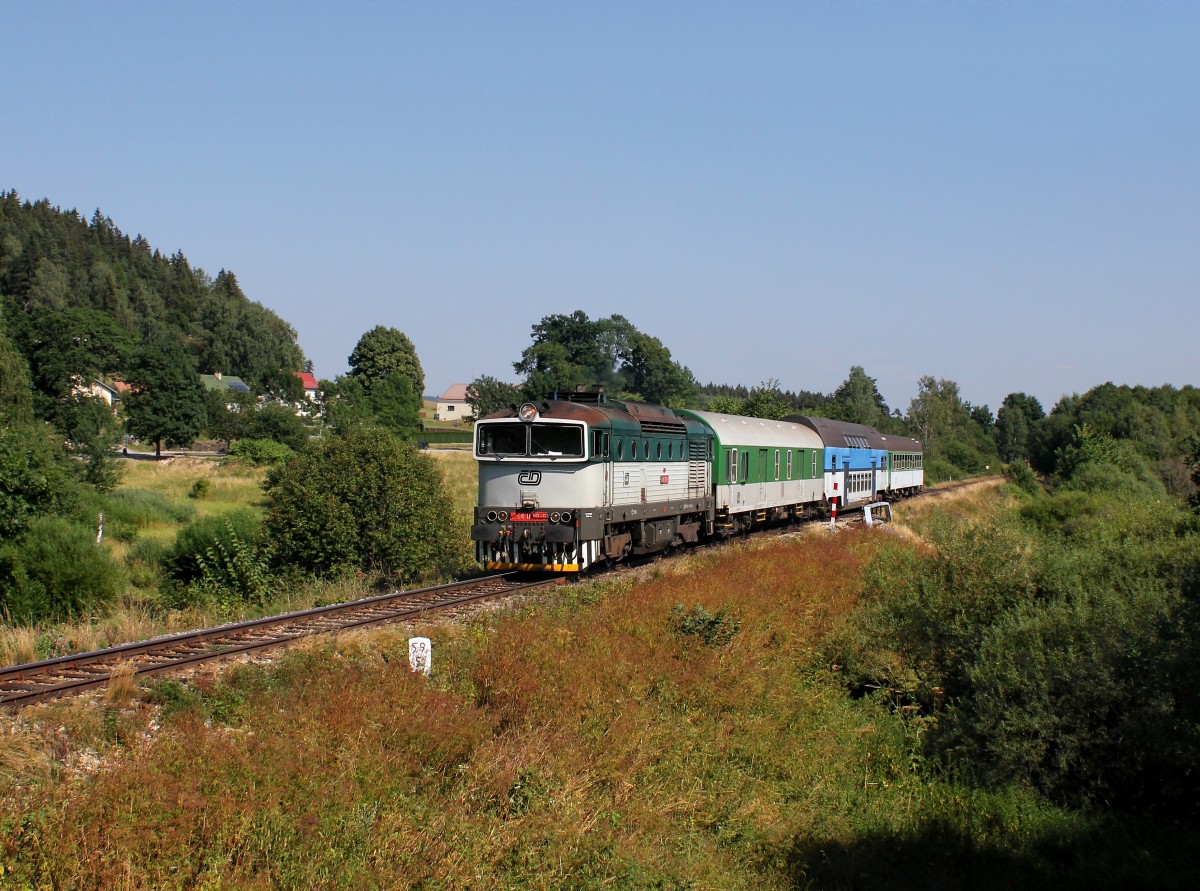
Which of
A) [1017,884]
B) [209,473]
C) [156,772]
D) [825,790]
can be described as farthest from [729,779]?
[209,473]

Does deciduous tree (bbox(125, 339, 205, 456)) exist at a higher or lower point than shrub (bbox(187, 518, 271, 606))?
higher

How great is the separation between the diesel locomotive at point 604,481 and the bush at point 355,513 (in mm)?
1581

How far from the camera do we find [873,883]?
10055 mm

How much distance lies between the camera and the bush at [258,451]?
232ft

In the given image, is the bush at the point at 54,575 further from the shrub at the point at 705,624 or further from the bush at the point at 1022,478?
the bush at the point at 1022,478

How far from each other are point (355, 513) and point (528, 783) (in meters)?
13.9

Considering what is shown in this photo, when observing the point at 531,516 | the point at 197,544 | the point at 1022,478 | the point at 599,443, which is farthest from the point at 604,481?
the point at 1022,478

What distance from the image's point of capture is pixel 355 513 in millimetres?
22703

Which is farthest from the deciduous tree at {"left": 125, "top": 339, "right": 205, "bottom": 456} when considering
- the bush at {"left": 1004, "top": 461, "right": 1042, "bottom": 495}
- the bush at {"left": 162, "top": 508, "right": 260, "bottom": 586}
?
the bush at {"left": 1004, "top": 461, "right": 1042, "bottom": 495}

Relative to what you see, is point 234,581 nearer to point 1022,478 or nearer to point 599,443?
point 599,443

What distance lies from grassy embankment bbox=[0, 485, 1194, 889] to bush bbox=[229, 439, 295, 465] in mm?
59302

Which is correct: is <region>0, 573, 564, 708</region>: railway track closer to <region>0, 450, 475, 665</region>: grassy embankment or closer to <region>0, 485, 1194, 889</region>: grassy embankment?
<region>0, 485, 1194, 889</region>: grassy embankment

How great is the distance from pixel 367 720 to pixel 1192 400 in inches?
5329

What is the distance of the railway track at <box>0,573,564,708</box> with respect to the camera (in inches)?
434
